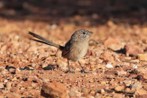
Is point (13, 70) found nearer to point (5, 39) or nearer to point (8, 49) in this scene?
→ point (8, 49)

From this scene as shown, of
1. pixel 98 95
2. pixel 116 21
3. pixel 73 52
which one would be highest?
pixel 116 21

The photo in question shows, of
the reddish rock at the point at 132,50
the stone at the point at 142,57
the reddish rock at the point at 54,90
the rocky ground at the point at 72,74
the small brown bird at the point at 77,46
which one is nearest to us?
the reddish rock at the point at 54,90

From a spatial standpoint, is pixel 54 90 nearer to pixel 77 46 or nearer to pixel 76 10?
pixel 77 46

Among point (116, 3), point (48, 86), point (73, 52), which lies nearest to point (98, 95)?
point (48, 86)

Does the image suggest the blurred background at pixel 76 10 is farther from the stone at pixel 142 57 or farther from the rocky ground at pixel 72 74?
the stone at pixel 142 57

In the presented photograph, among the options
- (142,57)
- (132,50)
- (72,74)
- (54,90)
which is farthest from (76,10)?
(54,90)

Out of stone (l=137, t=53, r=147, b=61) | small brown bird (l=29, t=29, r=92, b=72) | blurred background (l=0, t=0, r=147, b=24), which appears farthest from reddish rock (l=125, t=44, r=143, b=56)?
blurred background (l=0, t=0, r=147, b=24)

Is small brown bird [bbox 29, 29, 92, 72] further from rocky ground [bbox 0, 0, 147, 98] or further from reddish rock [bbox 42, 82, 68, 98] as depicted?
reddish rock [bbox 42, 82, 68, 98]

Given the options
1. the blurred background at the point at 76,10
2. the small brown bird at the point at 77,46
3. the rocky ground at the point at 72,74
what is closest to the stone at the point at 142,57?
the rocky ground at the point at 72,74
